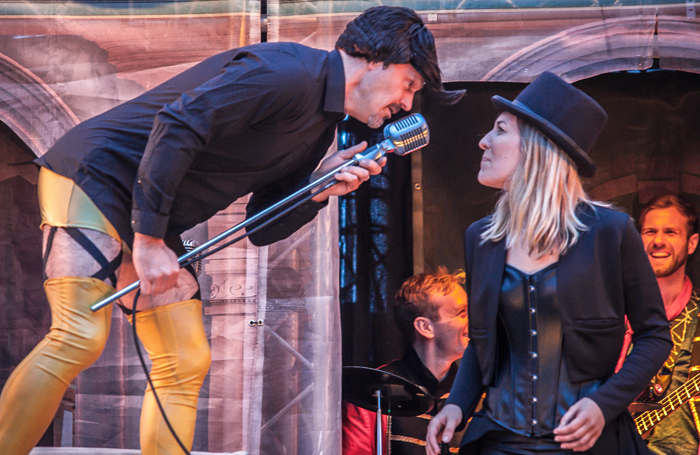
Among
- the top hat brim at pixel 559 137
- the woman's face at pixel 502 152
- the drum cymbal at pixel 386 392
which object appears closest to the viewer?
the top hat brim at pixel 559 137

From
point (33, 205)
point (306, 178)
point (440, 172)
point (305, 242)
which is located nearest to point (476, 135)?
point (440, 172)

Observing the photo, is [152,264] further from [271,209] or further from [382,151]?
[382,151]

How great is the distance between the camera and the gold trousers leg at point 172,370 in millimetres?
1879

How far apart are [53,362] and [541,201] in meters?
1.36

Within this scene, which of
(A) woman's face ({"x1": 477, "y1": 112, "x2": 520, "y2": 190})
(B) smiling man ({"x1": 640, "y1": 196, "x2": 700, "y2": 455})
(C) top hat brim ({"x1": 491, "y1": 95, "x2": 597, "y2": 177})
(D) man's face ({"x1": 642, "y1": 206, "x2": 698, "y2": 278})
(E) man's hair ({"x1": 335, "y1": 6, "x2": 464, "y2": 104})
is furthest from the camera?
(D) man's face ({"x1": 642, "y1": 206, "x2": 698, "y2": 278})

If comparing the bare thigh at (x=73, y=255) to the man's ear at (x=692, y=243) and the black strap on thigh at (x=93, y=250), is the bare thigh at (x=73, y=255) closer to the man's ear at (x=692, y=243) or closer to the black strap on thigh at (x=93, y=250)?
the black strap on thigh at (x=93, y=250)

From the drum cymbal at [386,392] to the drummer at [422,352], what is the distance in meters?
0.17

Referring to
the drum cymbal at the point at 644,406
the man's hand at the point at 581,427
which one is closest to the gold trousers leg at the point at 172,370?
the man's hand at the point at 581,427

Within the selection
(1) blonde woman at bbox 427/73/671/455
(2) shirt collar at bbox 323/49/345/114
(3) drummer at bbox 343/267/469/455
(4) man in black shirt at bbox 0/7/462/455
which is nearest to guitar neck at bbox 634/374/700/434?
(3) drummer at bbox 343/267/469/455

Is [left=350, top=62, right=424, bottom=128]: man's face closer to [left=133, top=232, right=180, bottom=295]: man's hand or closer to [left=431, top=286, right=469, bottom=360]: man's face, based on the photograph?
[left=133, top=232, right=180, bottom=295]: man's hand

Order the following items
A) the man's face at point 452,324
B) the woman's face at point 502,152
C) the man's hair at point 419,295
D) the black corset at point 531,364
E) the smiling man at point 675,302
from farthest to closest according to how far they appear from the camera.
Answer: the man's face at point 452,324, the man's hair at point 419,295, the smiling man at point 675,302, the woman's face at point 502,152, the black corset at point 531,364

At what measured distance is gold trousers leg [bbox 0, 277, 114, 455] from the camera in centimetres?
167

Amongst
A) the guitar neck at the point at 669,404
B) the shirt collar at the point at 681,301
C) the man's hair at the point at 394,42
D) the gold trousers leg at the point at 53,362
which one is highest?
the man's hair at the point at 394,42

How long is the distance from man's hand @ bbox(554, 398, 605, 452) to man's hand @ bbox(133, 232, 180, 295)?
1062mm
